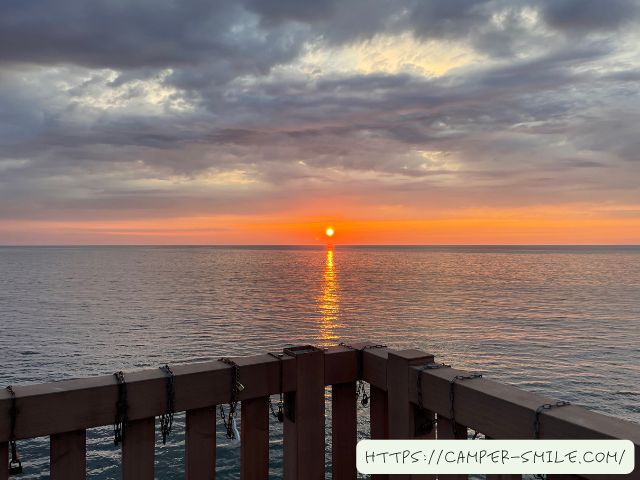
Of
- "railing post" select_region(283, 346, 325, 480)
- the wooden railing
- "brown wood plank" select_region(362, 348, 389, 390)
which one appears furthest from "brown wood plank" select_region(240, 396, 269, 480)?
"brown wood plank" select_region(362, 348, 389, 390)

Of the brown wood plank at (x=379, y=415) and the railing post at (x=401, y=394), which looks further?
the brown wood plank at (x=379, y=415)

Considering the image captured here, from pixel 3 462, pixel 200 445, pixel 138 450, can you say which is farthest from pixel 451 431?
pixel 3 462

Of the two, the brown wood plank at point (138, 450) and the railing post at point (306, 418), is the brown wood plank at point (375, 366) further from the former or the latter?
the brown wood plank at point (138, 450)

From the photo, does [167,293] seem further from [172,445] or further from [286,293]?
[172,445]

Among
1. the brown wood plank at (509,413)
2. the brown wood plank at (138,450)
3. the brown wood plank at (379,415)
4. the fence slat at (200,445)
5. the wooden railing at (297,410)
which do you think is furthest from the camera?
the brown wood plank at (379,415)

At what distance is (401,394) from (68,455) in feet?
9.09

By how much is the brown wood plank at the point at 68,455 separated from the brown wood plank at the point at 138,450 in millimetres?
319

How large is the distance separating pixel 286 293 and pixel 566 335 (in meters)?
40.7

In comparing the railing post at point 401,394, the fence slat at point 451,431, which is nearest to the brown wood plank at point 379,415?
the railing post at point 401,394

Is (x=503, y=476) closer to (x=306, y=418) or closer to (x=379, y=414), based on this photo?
(x=379, y=414)

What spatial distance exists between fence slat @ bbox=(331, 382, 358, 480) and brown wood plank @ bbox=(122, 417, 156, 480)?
5.70 feet

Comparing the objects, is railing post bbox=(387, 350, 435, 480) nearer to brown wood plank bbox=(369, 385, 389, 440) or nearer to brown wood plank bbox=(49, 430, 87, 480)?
brown wood plank bbox=(369, 385, 389, 440)

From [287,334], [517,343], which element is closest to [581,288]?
[517,343]

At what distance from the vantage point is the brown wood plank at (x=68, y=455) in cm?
371
